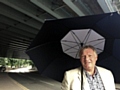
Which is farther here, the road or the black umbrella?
the road

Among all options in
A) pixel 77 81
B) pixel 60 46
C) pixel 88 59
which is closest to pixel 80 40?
pixel 60 46

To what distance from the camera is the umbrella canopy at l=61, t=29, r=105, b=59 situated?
326 cm

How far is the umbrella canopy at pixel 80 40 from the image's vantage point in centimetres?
326

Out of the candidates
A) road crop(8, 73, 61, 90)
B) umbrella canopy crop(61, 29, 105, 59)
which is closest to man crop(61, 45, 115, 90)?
umbrella canopy crop(61, 29, 105, 59)

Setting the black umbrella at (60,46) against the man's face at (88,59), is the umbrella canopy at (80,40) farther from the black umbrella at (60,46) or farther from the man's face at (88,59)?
the man's face at (88,59)

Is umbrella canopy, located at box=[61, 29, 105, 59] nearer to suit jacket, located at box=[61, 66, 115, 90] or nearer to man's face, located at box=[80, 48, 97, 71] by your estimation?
man's face, located at box=[80, 48, 97, 71]

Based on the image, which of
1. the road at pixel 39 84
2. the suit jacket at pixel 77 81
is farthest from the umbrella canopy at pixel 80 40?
the road at pixel 39 84

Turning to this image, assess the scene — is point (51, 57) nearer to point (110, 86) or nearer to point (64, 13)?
point (110, 86)

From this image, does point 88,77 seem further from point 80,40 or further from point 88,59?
point 80,40

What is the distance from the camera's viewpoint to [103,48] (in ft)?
11.3

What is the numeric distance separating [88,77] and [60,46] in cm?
159

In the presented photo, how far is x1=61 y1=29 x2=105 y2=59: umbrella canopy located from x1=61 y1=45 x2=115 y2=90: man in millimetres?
1016

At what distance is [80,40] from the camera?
11.2ft

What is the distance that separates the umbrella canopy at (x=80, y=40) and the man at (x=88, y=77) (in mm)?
1016
